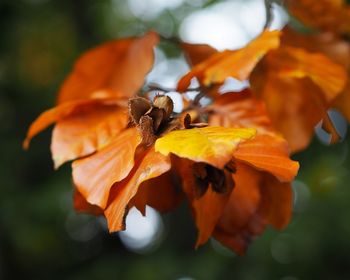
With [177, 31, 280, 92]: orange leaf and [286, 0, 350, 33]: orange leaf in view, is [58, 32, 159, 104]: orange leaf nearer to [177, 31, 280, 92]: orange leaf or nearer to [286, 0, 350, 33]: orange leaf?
[177, 31, 280, 92]: orange leaf

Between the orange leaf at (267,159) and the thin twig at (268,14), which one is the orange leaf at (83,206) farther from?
the thin twig at (268,14)

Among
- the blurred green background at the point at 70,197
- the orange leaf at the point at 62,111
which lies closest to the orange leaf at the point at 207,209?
the orange leaf at the point at 62,111

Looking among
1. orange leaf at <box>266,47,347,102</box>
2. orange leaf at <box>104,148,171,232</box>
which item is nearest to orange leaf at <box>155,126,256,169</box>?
orange leaf at <box>104,148,171,232</box>

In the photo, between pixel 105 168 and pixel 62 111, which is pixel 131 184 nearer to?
pixel 105 168

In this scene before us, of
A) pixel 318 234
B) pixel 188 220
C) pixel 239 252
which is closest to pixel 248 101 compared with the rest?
pixel 239 252

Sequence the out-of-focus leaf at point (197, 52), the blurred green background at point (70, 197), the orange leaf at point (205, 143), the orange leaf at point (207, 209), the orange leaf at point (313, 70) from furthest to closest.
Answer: the blurred green background at point (70, 197) < the out-of-focus leaf at point (197, 52) < the orange leaf at point (313, 70) < the orange leaf at point (207, 209) < the orange leaf at point (205, 143)

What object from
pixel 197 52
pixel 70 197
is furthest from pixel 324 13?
pixel 70 197
